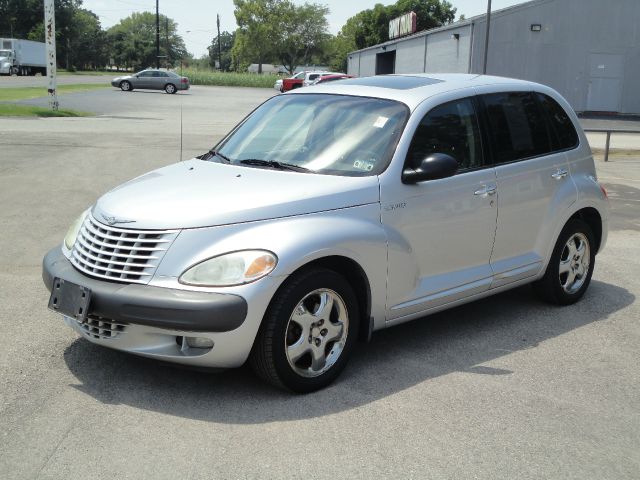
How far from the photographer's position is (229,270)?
158 inches

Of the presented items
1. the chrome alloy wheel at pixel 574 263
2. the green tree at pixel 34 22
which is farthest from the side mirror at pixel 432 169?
the green tree at pixel 34 22

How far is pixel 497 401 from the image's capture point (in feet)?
14.2

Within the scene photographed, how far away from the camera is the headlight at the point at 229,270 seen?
4.00 metres

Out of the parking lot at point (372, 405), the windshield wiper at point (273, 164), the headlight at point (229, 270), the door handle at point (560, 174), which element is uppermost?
the windshield wiper at point (273, 164)

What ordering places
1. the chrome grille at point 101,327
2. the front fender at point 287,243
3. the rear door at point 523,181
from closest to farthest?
1. the front fender at point 287,243
2. the chrome grille at point 101,327
3. the rear door at point 523,181

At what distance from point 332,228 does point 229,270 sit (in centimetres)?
68

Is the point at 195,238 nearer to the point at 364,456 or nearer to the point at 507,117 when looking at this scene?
the point at 364,456

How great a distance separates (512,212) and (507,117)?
73cm

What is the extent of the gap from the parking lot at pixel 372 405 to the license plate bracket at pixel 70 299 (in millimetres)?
461

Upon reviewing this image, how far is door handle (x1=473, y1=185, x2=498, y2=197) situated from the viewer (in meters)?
5.25

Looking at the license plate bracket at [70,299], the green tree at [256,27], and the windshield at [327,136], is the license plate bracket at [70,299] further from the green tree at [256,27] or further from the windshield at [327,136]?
the green tree at [256,27]

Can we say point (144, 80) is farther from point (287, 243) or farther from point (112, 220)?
point (287, 243)

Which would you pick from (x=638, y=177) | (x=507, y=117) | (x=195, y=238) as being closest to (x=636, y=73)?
(x=638, y=177)

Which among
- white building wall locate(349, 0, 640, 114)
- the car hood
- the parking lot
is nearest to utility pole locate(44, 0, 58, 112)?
the parking lot
